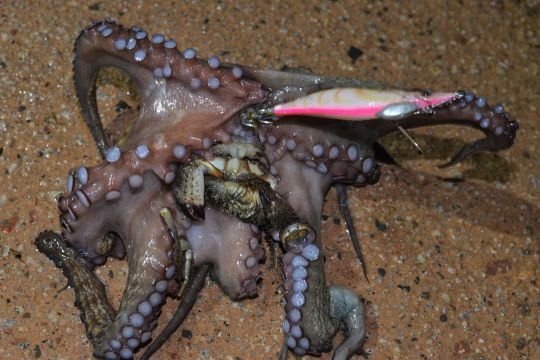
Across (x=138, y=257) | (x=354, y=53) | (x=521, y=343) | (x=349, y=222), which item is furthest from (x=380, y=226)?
(x=138, y=257)

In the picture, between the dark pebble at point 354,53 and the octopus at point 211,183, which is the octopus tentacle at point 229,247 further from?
the dark pebble at point 354,53

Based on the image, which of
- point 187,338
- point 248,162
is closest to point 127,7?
point 248,162

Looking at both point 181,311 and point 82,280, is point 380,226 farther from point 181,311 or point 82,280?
point 82,280

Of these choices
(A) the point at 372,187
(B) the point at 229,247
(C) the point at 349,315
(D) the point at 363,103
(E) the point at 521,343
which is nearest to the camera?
(D) the point at 363,103

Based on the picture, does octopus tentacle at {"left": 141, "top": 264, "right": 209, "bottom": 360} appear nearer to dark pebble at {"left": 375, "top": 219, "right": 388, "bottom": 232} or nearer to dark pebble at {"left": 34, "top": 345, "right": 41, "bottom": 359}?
dark pebble at {"left": 34, "top": 345, "right": 41, "bottom": 359}

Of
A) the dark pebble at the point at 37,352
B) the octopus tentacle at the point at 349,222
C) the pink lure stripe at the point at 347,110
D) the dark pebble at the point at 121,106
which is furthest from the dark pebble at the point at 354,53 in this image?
the dark pebble at the point at 37,352

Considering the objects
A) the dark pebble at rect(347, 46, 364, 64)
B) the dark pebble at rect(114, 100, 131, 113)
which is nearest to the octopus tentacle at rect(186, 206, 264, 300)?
the dark pebble at rect(114, 100, 131, 113)

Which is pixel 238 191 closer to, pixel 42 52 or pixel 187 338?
pixel 187 338
